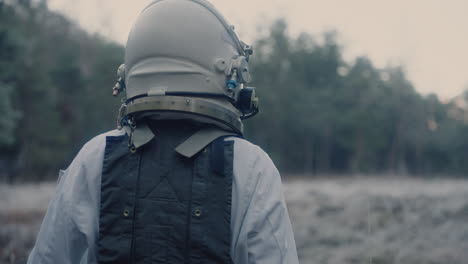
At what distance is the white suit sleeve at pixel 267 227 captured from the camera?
1.41 metres

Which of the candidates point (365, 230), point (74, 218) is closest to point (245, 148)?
point (74, 218)

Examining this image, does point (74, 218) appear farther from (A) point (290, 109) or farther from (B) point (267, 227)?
(A) point (290, 109)

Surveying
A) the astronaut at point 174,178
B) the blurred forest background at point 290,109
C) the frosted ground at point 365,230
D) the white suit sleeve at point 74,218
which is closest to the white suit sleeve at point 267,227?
the astronaut at point 174,178

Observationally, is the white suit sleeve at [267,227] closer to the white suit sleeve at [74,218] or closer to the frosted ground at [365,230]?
the white suit sleeve at [74,218]

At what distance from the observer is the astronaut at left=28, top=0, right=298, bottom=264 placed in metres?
1.44

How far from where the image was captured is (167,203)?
1.47 metres

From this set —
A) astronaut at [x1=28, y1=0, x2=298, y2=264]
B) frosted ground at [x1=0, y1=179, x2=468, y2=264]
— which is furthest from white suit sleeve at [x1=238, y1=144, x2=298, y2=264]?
frosted ground at [x1=0, y1=179, x2=468, y2=264]

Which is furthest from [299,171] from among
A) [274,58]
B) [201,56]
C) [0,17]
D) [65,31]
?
[201,56]

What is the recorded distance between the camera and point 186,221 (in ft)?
4.75

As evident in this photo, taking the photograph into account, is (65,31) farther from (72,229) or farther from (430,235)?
(72,229)

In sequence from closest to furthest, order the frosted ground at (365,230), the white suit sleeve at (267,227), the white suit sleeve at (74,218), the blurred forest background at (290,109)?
the white suit sleeve at (267,227) < the white suit sleeve at (74,218) < the frosted ground at (365,230) < the blurred forest background at (290,109)

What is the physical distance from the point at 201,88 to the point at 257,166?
1.20ft

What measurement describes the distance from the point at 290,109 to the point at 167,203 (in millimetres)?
39292

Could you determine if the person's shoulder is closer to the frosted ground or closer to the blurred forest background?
the frosted ground
